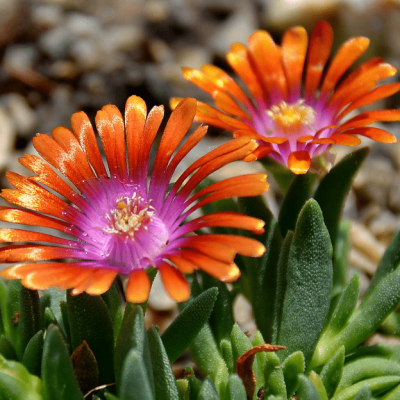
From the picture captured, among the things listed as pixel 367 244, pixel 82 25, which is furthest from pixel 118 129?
pixel 82 25

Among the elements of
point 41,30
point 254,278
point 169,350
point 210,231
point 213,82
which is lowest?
point 169,350

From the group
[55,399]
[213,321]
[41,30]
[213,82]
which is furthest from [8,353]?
[41,30]

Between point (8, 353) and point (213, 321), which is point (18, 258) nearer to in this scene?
point (8, 353)

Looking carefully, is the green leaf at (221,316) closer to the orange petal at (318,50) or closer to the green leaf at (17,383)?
the green leaf at (17,383)

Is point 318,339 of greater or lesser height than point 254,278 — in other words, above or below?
below

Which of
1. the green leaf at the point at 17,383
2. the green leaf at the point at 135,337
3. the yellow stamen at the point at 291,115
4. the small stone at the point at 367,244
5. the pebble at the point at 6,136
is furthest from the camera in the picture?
the pebble at the point at 6,136

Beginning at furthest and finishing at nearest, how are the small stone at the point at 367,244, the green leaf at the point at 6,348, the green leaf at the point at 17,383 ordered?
the small stone at the point at 367,244 < the green leaf at the point at 6,348 < the green leaf at the point at 17,383

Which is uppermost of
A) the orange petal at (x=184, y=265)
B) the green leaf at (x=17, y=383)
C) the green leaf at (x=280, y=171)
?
the green leaf at (x=280, y=171)

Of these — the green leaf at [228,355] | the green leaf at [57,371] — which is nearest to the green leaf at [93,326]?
the green leaf at [57,371]
